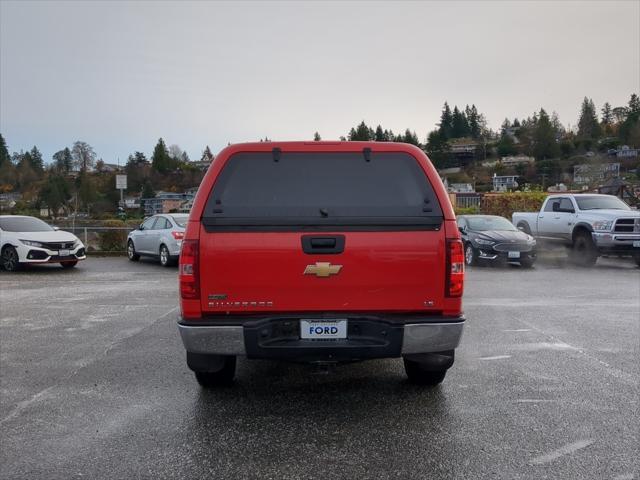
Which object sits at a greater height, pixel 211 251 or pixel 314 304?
pixel 211 251

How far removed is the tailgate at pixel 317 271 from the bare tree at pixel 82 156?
132 meters

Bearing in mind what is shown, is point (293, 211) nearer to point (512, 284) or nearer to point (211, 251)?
point (211, 251)

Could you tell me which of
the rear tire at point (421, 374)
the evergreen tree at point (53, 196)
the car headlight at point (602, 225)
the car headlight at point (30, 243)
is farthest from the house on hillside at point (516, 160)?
the rear tire at point (421, 374)

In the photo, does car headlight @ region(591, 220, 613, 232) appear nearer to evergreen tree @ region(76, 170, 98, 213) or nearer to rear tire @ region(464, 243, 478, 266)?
rear tire @ region(464, 243, 478, 266)

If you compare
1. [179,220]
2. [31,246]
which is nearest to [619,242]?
[179,220]

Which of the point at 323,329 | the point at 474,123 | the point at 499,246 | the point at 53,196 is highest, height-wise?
the point at 474,123

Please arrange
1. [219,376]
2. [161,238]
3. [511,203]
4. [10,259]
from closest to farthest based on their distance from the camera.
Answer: [219,376] < [10,259] < [161,238] < [511,203]

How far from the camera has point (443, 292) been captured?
3924 mm

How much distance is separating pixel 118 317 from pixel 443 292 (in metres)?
5.76

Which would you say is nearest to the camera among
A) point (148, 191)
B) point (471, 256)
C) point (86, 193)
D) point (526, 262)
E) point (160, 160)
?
point (526, 262)

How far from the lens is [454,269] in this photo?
391 centimetres

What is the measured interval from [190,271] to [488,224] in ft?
45.8

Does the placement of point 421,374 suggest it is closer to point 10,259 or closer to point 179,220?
point 179,220

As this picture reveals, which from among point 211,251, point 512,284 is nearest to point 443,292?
point 211,251
